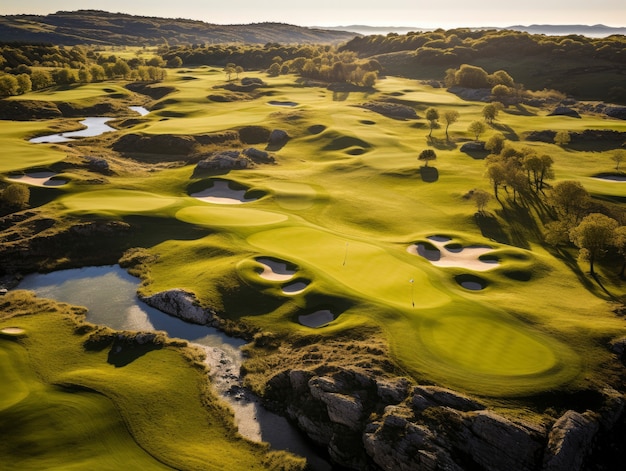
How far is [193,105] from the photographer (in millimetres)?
125062

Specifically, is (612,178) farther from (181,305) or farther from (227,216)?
(181,305)

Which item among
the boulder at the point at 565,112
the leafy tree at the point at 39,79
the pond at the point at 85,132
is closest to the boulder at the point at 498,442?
the pond at the point at 85,132

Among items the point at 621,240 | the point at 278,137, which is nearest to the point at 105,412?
the point at 621,240

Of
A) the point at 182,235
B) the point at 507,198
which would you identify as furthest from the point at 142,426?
the point at 507,198

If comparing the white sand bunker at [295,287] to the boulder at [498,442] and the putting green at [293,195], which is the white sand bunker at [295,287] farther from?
the putting green at [293,195]

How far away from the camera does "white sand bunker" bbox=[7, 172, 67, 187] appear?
61.9m

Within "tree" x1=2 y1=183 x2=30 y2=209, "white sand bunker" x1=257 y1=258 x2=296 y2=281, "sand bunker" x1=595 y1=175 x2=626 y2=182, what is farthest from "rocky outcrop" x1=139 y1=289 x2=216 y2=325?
"sand bunker" x1=595 y1=175 x2=626 y2=182

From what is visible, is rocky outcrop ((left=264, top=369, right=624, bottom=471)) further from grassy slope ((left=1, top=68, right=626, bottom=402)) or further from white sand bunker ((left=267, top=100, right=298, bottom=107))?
white sand bunker ((left=267, top=100, right=298, bottom=107))

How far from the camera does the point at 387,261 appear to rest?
4394 cm

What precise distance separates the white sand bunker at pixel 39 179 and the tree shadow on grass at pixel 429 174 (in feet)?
188

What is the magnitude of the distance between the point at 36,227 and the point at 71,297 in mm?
15243

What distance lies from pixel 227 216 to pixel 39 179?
103 ft

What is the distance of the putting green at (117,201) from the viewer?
55812mm

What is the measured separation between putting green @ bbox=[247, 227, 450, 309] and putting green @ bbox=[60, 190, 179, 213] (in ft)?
57.4
